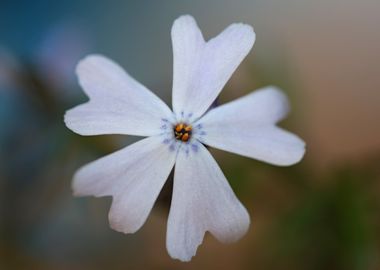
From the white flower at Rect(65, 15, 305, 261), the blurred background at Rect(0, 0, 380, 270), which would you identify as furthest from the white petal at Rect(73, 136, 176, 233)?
the blurred background at Rect(0, 0, 380, 270)

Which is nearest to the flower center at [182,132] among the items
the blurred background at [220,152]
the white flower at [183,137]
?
the white flower at [183,137]

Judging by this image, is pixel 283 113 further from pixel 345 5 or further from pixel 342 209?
pixel 345 5

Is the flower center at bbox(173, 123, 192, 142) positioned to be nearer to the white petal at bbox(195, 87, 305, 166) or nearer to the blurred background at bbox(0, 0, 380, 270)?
the white petal at bbox(195, 87, 305, 166)

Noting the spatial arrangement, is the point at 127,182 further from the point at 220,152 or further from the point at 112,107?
the point at 220,152

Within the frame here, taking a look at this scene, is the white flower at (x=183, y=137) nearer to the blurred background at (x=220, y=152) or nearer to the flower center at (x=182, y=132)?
the flower center at (x=182, y=132)

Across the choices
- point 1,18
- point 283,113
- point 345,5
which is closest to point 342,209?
point 283,113

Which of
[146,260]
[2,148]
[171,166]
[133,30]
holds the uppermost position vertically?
[133,30]

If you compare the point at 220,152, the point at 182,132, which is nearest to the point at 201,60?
the point at 182,132
